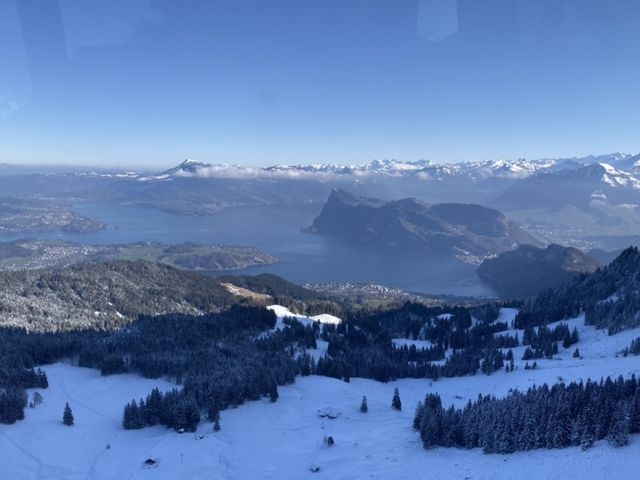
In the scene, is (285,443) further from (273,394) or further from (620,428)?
(620,428)

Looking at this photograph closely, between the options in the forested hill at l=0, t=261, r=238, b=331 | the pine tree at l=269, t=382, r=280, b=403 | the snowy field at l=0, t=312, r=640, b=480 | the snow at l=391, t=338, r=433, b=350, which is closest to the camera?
the snowy field at l=0, t=312, r=640, b=480

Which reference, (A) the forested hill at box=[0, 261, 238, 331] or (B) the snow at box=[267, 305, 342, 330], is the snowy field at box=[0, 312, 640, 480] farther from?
(B) the snow at box=[267, 305, 342, 330]

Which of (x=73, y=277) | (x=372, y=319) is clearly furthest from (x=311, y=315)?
(x=73, y=277)

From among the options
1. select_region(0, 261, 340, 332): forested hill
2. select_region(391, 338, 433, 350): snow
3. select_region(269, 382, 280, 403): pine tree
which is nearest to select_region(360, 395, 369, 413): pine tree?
select_region(269, 382, 280, 403): pine tree

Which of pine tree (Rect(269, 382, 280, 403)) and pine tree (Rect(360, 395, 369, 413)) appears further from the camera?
pine tree (Rect(269, 382, 280, 403))

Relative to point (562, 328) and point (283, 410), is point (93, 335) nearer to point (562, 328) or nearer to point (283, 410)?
point (283, 410)

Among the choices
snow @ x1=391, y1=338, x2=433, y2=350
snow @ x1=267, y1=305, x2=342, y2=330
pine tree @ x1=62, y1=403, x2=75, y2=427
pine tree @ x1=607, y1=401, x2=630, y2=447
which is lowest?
snow @ x1=391, y1=338, x2=433, y2=350

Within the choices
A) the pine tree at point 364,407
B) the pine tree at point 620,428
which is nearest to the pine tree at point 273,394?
the pine tree at point 364,407

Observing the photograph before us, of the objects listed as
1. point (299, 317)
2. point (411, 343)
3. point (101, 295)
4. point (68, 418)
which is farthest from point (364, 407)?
point (101, 295)
